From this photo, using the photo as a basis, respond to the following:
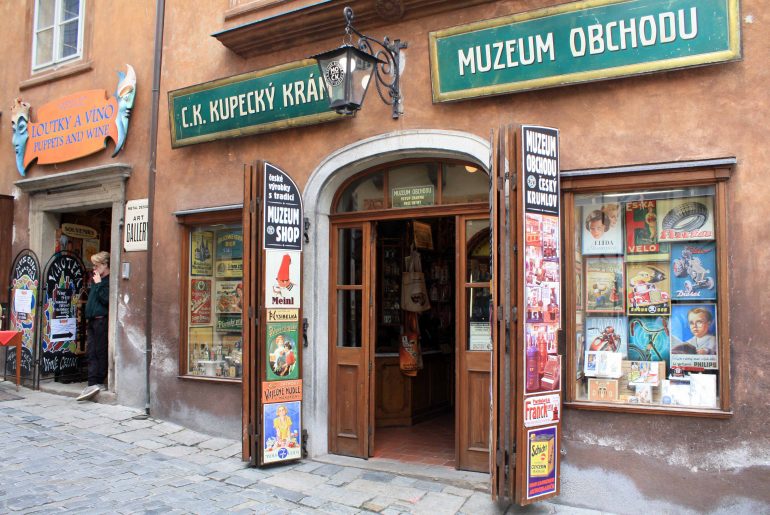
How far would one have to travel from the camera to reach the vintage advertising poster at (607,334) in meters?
5.40

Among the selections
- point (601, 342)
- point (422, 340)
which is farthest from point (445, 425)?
point (601, 342)

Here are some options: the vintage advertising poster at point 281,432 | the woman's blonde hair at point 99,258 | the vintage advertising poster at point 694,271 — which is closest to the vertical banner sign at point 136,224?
the woman's blonde hair at point 99,258

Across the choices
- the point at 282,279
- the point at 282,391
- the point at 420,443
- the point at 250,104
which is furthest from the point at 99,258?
the point at 420,443

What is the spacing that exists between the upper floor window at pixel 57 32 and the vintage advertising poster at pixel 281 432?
6.13m

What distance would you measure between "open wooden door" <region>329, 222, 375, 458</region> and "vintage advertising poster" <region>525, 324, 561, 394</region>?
6.61ft

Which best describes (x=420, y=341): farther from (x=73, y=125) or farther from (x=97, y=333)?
(x=73, y=125)

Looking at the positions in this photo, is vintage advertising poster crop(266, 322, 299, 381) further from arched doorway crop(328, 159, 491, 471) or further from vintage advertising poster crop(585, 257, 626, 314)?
vintage advertising poster crop(585, 257, 626, 314)

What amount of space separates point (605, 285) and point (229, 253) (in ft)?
14.1

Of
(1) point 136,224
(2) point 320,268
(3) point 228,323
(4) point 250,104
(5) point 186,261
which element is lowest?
(3) point 228,323

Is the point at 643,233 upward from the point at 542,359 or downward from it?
upward

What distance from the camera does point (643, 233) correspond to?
→ 536cm

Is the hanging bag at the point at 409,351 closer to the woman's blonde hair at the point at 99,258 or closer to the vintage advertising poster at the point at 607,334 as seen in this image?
the vintage advertising poster at the point at 607,334

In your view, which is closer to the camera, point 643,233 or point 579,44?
point 579,44

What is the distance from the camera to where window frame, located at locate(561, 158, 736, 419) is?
475cm
